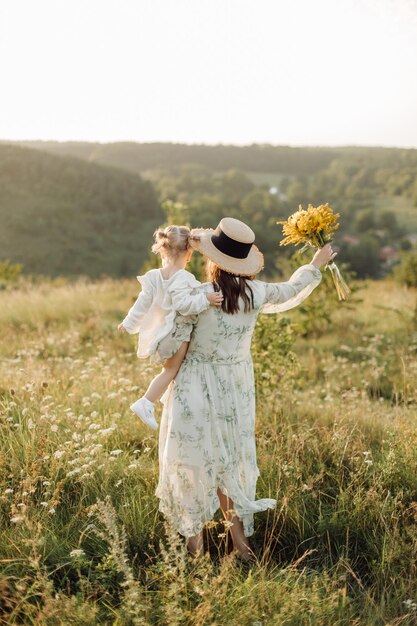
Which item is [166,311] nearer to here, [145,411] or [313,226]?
[145,411]

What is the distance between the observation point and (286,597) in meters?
2.95

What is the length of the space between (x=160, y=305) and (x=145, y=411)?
2.09ft

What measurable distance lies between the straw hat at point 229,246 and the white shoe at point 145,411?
922mm

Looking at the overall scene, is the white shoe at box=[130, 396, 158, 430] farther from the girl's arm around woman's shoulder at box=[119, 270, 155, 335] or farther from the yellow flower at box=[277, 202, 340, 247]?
the yellow flower at box=[277, 202, 340, 247]

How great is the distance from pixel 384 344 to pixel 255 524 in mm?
6150

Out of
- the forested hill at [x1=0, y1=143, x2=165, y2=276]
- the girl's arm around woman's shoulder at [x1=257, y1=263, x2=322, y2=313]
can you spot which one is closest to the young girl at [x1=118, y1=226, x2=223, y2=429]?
the girl's arm around woman's shoulder at [x1=257, y1=263, x2=322, y2=313]

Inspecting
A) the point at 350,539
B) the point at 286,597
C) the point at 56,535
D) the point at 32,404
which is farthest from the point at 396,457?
the point at 32,404

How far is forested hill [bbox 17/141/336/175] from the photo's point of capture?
89.4m

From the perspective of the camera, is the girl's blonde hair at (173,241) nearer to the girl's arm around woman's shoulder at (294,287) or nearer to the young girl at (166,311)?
the young girl at (166,311)

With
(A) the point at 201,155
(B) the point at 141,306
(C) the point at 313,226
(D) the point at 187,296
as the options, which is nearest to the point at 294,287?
(C) the point at 313,226

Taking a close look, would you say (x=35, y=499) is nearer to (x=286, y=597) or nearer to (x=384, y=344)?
(x=286, y=597)

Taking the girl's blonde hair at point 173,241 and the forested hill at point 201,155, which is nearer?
the girl's blonde hair at point 173,241

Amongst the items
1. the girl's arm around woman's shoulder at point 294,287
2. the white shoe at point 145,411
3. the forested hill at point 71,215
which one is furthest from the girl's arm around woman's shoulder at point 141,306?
the forested hill at point 71,215

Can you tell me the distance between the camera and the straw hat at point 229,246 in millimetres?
3490
